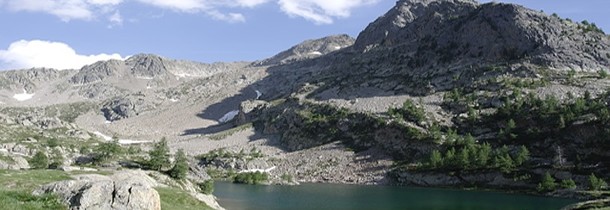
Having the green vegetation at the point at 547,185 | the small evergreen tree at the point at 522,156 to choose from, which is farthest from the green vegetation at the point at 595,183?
the small evergreen tree at the point at 522,156

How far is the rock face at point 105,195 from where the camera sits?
2008 cm

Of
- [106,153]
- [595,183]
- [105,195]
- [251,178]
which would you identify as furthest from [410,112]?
[105,195]

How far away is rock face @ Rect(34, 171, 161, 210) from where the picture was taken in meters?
20.1

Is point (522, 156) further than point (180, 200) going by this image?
Yes

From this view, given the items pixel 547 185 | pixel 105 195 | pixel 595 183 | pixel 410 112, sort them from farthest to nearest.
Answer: pixel 410 112
pixel 547 185
pixel 595 183
pixel 105 195

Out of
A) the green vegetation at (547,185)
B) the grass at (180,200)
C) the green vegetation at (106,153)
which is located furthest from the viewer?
the green vegetation at (106,153)

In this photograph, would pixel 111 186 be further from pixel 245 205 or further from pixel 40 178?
pixel 245 205

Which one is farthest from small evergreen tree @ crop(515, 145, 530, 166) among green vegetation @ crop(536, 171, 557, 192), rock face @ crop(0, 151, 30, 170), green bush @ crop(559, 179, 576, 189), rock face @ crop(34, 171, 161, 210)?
rock face @ crop(34, 171, 161, 210)

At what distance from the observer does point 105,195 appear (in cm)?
2048

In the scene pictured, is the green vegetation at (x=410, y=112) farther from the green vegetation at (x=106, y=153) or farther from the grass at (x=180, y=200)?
the grass at (x=180, y=200)

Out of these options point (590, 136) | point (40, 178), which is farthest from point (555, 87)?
point (40, 178)

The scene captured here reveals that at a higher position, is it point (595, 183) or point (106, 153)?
point (106, 153)

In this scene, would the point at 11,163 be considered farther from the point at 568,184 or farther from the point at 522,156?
the point at 522,156

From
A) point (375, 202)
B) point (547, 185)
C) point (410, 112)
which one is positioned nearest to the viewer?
point (375, 202)
